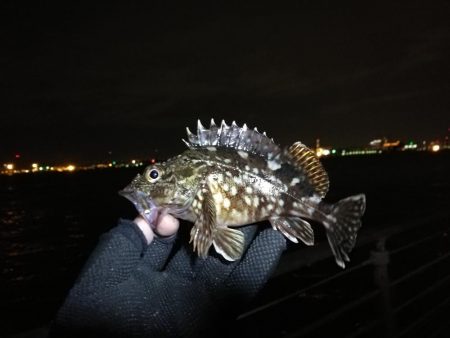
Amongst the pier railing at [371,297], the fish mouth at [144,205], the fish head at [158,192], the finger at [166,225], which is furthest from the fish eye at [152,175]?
the pier railing at [371,297]

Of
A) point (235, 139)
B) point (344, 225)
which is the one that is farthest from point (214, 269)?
point (344, 225)

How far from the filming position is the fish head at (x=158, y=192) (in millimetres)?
2521

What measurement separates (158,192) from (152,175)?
0.15 m

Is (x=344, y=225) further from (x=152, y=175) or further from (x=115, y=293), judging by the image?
(x=115, y=293)

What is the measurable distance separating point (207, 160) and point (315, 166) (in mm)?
839

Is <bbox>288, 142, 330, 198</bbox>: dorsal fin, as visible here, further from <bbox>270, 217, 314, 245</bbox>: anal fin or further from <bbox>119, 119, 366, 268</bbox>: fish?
<bbox>270, 217, 314, 245</bbox>: anal fin

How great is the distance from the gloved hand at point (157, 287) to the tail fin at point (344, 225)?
1.37 ft

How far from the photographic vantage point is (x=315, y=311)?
1593 centimetres

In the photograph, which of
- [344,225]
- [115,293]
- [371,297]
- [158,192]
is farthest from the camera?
[371,297]

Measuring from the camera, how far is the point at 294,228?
9.19 ft

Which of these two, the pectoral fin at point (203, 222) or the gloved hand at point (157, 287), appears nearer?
the gloved hand at point (157, 287)

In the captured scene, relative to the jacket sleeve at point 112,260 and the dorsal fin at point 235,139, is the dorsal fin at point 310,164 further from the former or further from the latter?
the jacket sleeve at point 112,260

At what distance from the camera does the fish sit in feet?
8.32

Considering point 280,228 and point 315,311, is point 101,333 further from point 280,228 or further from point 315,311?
point 315,311
